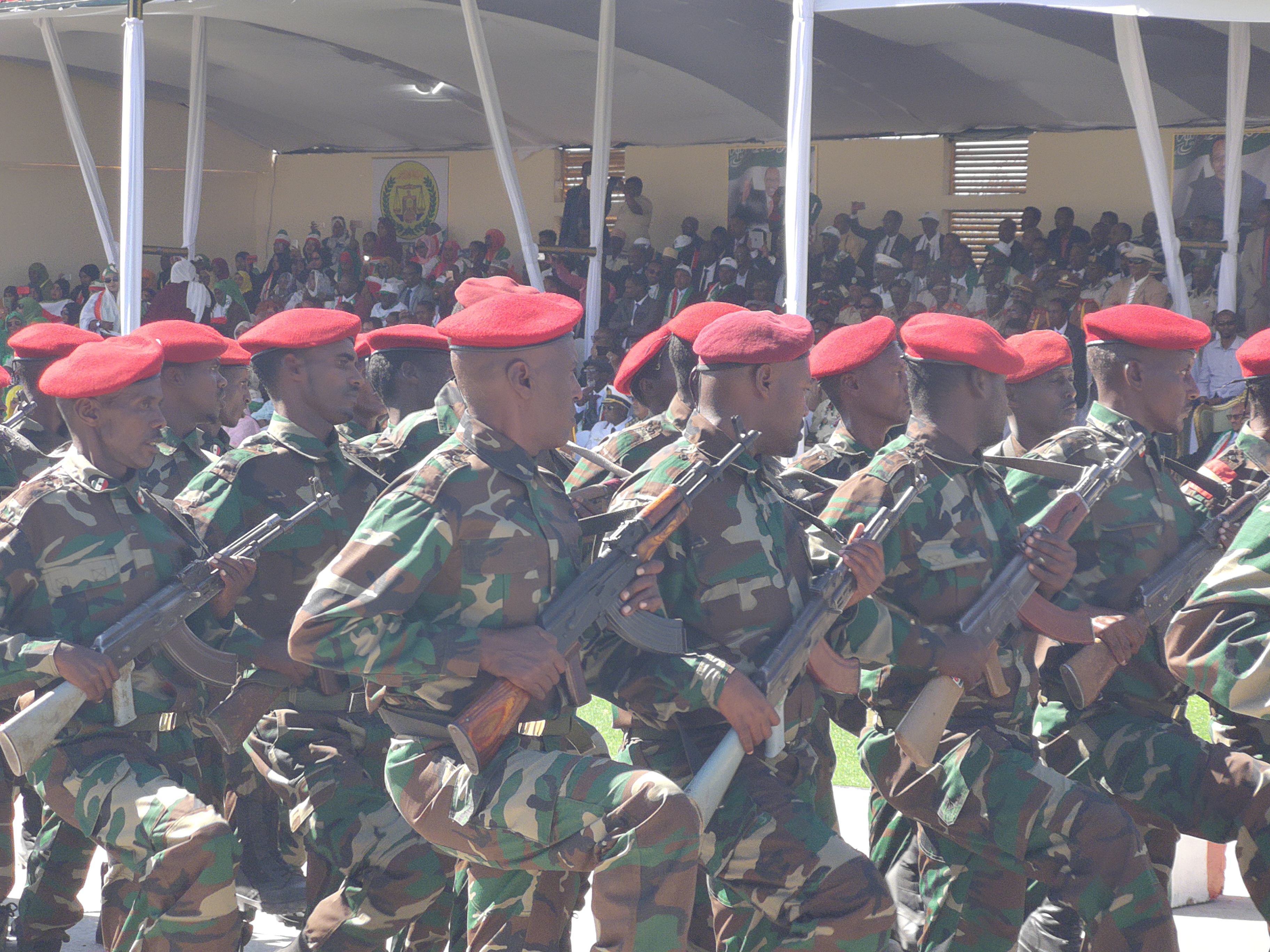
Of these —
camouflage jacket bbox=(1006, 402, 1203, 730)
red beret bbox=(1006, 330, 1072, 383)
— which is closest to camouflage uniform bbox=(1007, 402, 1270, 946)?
camouflage jacket bbox=(1006, 402, 1203, 730)

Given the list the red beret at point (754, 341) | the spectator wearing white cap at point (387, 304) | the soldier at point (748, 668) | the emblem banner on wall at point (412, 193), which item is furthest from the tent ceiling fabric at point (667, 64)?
the soldier at point (748, 668)

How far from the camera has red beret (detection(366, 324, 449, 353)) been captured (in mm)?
6133

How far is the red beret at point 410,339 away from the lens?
613 centimetres

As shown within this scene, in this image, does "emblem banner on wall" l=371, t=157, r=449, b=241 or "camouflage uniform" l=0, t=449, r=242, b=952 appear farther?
"emblem banner on wall" l=371, t=157, r=449, b=241

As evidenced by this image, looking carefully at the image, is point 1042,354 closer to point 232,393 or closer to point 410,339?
point 410,339

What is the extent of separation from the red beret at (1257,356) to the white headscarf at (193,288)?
1579cm

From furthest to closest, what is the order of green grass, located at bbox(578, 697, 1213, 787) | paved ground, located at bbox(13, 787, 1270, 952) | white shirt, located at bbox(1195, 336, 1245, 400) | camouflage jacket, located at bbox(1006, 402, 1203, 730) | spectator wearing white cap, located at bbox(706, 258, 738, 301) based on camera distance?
spectator wearing white cap, located at bbox(706, 258, 738, 301) < white shirt, located at bbox(1195, 336, 1245, 400) < green grass, located at bbox(578, 697, 1213, 787) < paved ground, located at bbox(13, 787, 1270, 952) < camouflage jacket, located at bbox(1006, 402, 1203, 730)

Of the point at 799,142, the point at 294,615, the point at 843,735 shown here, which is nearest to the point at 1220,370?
the point at 799,142

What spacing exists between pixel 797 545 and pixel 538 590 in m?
0.88

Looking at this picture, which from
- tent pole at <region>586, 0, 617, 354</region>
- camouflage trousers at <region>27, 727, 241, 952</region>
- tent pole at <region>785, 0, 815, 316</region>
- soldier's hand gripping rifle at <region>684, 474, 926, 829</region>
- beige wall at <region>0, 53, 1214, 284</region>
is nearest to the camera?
soldier's hand gripping rifle at <region>684, 474, 926, 829</region>

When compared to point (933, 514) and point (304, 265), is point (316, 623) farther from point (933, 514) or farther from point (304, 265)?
point (304, 265)

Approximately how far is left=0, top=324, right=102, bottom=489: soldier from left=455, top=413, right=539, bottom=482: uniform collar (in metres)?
3.36

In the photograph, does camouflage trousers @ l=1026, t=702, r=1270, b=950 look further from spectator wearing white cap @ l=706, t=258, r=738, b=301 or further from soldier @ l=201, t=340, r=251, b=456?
spectator wearing white cap @ l=706, t=258, r=738, b=301

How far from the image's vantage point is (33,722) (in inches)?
155
